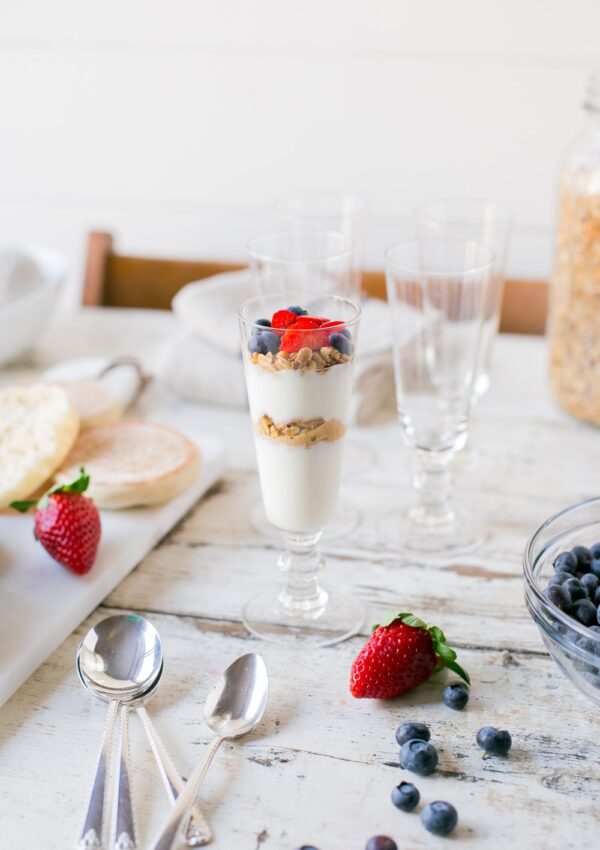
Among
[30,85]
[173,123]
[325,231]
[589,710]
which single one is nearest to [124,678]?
[589,710]

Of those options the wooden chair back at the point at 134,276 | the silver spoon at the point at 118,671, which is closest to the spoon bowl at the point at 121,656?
the silver spoon at the point at 118,671

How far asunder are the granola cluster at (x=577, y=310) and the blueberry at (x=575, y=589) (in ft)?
2.00

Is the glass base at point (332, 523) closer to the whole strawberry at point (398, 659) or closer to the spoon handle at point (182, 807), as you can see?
the whole strawberry at point (398, 659)

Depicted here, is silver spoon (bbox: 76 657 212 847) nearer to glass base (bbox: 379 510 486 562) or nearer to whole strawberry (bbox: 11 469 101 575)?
whole strawberry (bbox: 11 469 101 575)

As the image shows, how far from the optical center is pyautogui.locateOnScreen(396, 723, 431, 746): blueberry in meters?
0.85

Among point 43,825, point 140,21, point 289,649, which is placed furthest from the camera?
point 140,21

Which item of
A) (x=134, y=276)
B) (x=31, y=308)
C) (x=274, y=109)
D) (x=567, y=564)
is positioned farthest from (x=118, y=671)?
(x=274, y=109)

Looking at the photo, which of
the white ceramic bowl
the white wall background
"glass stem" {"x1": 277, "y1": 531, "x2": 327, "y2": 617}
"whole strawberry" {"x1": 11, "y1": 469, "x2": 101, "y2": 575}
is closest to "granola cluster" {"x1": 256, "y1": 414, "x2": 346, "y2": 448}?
"glass stem" {"x1": 277, "y1": 531, "x2": 327, "y2": 617}

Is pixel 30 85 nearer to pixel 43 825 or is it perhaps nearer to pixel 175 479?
pixel 175 479

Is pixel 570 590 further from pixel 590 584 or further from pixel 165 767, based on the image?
pixel 165 767

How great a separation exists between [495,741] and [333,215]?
0.87m

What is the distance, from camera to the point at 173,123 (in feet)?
7.39

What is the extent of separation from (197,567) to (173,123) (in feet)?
4.61

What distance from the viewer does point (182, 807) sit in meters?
0.76
